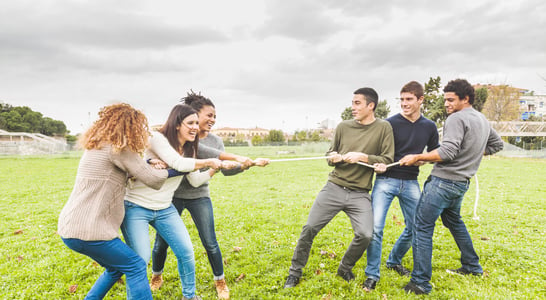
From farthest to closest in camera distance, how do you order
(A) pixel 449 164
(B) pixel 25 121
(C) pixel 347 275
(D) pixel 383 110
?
(B) pixel 25 121, (D) pixel 383 110, (C) pixel 347 275, (A) pixel 449 164

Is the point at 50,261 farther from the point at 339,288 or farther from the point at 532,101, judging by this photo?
the point at 532,101

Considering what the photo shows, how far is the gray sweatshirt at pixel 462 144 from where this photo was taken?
388 cm

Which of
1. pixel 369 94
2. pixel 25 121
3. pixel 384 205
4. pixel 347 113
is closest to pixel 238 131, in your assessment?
pixel 25 121

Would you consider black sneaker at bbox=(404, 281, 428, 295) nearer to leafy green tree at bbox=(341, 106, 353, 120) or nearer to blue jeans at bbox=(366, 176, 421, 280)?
blue jeans at bbox=(366, 176, 421, 280)

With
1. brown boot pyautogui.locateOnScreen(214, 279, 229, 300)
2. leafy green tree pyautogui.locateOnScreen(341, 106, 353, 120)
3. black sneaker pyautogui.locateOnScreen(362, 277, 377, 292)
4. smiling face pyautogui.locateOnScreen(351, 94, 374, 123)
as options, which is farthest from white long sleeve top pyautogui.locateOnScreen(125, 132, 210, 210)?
leafy green tree pyautogui.locateOnScreen(341, 106, 353, 120)

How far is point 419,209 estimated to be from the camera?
166 inches

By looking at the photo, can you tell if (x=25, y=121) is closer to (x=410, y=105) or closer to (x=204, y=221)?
(x=204, y=221)

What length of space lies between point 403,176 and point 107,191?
3775 millimetres

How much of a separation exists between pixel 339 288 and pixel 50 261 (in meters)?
4.84

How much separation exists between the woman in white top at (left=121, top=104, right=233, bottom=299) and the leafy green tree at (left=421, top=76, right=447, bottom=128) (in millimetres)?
47108

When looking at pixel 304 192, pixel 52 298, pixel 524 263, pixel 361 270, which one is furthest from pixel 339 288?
pixel 304 192

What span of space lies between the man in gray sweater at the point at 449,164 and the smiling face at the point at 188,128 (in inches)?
109

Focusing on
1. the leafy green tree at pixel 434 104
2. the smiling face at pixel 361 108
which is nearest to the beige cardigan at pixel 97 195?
the smiling face at pixel 361 108

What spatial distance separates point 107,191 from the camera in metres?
2.81
